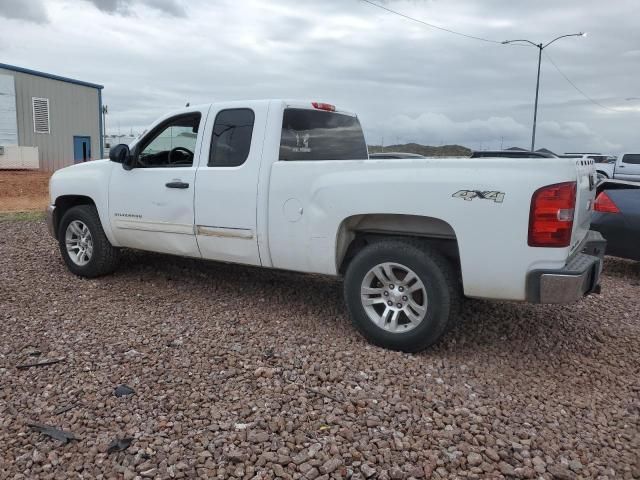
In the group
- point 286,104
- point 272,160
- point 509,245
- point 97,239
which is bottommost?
point 97,239

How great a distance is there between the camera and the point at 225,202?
189 inches

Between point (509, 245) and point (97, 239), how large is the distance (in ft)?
14.2

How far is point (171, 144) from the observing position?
217 inches

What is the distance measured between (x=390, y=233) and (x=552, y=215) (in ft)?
3.91

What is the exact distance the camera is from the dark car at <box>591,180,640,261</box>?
6.46 meters

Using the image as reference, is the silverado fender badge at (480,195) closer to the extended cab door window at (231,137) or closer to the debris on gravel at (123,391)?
the extended cab door window at (231,137)

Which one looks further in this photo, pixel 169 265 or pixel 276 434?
pixel 169 265

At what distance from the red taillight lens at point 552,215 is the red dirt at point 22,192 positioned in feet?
45.8

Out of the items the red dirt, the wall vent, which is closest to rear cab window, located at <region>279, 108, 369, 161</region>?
the red dirt

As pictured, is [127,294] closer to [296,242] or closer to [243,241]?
[243,241]

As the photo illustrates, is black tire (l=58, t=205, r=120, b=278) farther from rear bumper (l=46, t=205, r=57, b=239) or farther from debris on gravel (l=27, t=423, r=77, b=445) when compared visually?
debris on gravel (l=27, t=423, r=77, b=445)

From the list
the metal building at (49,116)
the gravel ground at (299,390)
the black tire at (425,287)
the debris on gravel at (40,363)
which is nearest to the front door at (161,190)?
the gravel ground at (299,390)

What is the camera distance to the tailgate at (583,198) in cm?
373

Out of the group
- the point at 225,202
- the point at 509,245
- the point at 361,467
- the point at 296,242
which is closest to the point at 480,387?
the point at 509,245
